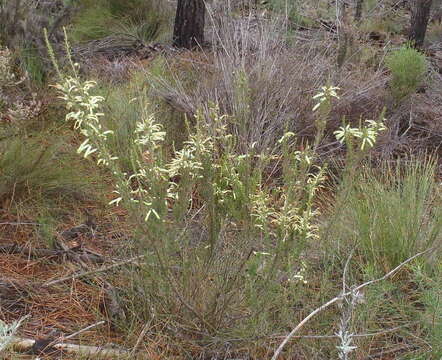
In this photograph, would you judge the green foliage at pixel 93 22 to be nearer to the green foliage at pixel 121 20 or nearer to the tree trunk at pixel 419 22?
the green foliage at pixel 121 20

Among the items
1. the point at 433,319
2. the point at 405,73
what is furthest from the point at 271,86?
the point at 433,319

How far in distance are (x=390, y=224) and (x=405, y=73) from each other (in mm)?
2494

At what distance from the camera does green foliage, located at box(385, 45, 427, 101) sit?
5023 mm

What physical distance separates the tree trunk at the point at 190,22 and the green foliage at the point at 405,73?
2.82m

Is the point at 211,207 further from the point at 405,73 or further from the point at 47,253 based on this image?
the point at 405,73

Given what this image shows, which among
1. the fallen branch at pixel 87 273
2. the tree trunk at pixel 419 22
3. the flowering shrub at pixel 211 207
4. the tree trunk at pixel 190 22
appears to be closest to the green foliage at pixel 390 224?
the flowering shrub at pixel 211 207

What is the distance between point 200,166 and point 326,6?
1026cm

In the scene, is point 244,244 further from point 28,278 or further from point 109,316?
point 28,278

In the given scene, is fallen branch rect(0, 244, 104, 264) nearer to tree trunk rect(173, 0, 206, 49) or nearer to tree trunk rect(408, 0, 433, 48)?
tree trunk rect(173, 0, 206, 49)

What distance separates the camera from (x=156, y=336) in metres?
2.35

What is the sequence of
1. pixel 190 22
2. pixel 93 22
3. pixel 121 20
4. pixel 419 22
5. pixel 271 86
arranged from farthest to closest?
pixel 121 20 < pixel 93 22 < pixel 419 22 < pixel 190 22 < pixel 271 86

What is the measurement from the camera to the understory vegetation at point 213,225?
203 cm

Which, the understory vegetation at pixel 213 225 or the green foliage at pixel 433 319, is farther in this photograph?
the green foliage at pixel 433 319

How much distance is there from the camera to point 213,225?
2.18 m
